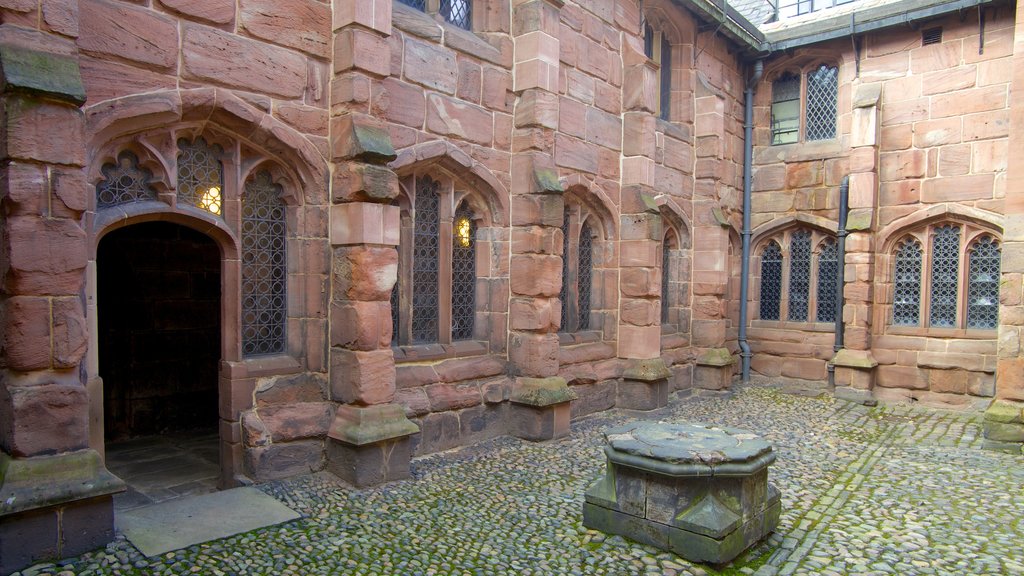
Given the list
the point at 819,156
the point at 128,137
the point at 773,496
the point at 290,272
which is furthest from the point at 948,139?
the point at 128,137

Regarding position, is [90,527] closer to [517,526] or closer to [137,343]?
[517,526]

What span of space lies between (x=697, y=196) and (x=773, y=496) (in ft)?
23.0

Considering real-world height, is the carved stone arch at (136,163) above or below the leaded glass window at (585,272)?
above

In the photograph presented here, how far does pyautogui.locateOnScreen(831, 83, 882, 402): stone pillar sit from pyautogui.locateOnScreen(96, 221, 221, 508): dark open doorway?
9.26 metres

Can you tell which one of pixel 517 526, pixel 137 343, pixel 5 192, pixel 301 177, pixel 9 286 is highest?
pixel 301 177

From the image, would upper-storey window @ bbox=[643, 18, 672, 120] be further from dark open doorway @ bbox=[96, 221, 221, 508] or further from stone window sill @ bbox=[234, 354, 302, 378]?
stone window sill @ bbox=[234, 354, 302, 378]

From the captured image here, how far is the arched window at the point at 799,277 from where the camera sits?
11.5 m

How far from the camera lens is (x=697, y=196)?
Result: 11070 millimetres

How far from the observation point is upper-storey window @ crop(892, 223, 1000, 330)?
9.97 metres

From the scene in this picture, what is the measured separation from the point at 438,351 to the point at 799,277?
7.57m

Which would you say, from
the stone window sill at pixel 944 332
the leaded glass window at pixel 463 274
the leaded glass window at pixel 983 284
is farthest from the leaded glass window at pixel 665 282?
the leaded glass window at pixel 463 274

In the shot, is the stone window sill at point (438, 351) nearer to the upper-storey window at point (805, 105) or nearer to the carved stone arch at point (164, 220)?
the carved stone arch at point (164, 220)

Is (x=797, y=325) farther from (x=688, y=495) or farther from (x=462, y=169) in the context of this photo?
(x=688, y=495)

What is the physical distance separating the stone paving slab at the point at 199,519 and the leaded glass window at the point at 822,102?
10.5m
